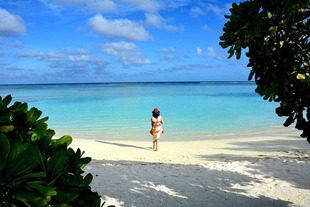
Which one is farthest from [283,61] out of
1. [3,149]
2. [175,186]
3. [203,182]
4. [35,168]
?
[203,182]

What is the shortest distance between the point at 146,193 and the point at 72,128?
15.8 metres

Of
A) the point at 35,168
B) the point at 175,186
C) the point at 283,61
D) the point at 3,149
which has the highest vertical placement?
the point at 283,61

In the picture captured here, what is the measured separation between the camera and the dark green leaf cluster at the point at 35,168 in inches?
49.6

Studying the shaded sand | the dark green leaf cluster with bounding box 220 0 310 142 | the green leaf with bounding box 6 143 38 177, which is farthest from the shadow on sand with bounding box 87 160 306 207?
the green leaf with bounding box 6 143 38 177

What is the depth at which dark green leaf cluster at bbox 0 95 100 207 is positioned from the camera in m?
1.26

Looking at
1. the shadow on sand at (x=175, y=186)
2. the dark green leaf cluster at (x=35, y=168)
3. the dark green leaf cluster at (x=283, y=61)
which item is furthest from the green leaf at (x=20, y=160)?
the shadow on sand at (x=175, y=186)

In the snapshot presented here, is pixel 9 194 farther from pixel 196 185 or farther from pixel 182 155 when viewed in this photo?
pixel 182 155

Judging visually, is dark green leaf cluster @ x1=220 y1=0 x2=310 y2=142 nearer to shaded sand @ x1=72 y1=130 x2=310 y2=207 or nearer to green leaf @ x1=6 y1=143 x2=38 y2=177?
green leaf @ x1=6 y1=143 x2=38 y2=177

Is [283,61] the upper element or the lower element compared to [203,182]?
upper

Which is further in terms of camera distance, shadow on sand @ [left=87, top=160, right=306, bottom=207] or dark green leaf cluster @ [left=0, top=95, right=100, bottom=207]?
shadow on sand @ [left=87, top=160, right=306, bottom=207]

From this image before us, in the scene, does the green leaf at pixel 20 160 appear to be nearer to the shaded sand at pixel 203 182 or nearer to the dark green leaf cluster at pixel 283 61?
the dark green leaf cluster at pixel 283 61

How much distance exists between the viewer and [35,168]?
4.79 feet

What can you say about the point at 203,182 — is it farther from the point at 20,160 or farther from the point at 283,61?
the point at 20,160

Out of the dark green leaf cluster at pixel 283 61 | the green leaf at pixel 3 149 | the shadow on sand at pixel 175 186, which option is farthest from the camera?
the shadow on sand at pixel 175 186
